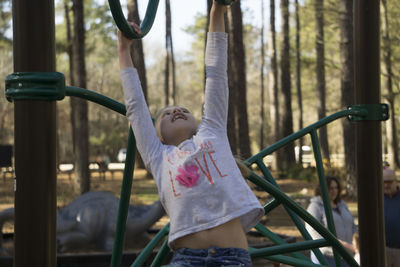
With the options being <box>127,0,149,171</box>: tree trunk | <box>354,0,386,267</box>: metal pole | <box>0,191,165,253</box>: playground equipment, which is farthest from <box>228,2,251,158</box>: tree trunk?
<box>354,0,386,267</box>: metal pole

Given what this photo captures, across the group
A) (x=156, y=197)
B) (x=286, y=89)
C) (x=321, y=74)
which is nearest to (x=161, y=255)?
(x=156, y=197)

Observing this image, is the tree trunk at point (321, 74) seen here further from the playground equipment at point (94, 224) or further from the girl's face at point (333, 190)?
the girl's face at point (333, 190)

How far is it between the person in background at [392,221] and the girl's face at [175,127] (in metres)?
2.53

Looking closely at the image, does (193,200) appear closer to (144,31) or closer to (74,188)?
(144,31)

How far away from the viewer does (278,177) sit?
54.1 feet

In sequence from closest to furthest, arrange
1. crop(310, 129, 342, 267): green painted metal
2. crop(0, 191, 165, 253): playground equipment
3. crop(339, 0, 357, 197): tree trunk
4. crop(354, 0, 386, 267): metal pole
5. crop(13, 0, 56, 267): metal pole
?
1. crop(13, 0, 56, 267): metal pole
2. crop(354, 0, 386, 267): metal pole
3. crop(310, 129, 342, 267): green painted metal
4. crop(0, 191, 165, 253): playground equipment
5. crop(339, 0, 357, 197): tree trunk

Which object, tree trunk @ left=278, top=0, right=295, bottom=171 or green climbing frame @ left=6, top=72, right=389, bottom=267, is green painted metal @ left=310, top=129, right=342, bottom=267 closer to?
green climbing frame @ left=6, top=72, right=389, bottom=267

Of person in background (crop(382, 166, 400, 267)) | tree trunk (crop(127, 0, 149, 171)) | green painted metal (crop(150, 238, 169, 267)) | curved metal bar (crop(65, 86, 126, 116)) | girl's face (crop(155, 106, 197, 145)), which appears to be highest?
tree trunk (crop(127, 0, 149, 171))

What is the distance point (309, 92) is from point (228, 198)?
26.6 meters

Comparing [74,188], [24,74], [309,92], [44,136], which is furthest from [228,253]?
[309,92]

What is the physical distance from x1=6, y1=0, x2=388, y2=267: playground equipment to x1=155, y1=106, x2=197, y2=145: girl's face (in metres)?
0.17

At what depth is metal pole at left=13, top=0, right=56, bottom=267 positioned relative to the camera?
125 cm

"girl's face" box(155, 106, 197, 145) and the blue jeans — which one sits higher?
"girl's face" box(155, 106, 197, 145)

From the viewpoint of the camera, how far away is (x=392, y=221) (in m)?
3.84
